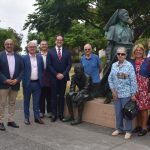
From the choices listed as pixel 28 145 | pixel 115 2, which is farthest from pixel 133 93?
pixel 115 2

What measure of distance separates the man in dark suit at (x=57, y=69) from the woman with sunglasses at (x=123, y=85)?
1471 millimetres

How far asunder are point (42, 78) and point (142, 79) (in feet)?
7.80

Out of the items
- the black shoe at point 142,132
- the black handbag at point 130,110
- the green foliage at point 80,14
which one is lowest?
the black shoe at point 142,132

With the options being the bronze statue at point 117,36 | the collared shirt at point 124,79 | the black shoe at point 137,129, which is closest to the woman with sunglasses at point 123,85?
the collared shirt at point 124,79

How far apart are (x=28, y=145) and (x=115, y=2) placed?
11735 mm

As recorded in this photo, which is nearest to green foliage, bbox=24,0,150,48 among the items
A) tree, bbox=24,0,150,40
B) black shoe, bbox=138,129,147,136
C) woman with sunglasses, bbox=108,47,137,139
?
tree, bbox=24,0,150,40

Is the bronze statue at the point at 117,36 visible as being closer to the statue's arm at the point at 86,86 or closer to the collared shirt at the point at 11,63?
the statue's arm at the point at 86,86

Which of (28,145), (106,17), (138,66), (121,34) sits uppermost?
(106,17)

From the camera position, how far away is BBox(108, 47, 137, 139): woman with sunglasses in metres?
7.64

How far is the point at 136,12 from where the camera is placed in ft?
61.7

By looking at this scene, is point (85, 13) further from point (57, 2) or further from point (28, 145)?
point (28, 145)

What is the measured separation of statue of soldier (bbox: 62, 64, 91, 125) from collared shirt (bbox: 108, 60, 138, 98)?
1145 millimetres

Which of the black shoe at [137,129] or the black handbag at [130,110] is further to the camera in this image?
the black shoe at [137,129]

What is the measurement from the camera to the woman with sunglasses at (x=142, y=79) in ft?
25.6
